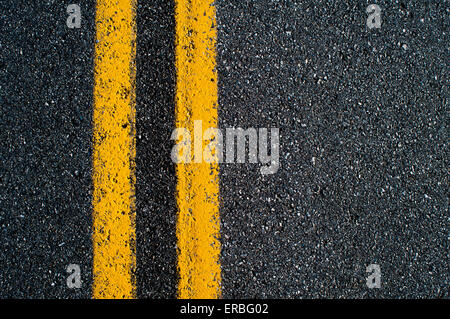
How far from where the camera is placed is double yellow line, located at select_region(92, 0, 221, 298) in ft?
6.25

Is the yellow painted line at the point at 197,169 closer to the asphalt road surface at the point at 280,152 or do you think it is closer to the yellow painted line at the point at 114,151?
the asphalt road surface at the point at 280,152

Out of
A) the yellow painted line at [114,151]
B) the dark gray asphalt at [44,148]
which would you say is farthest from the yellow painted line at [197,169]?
the dark gray asphalt at [44,148]

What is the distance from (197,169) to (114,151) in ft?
1.61

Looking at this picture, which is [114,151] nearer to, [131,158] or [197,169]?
[131,158]

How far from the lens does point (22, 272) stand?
1.90m

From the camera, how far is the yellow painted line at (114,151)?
6.23 ft

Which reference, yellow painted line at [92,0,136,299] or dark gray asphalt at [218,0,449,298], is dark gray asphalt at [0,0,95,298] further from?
dark gray asphalt at [218,0,449,298]

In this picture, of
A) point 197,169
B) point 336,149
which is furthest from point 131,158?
point 336,149

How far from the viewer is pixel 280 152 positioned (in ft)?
6.53

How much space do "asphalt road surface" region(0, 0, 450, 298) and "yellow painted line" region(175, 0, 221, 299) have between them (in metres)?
0.05

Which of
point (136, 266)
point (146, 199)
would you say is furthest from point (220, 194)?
point (136, 266)

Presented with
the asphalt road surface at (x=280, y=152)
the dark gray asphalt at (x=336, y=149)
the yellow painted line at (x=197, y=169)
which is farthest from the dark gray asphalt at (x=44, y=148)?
the dark gray asphalt at (x=336, y=149)

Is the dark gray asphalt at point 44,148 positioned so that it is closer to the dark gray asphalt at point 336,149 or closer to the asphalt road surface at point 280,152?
the asphalt road surface at point 280,152
